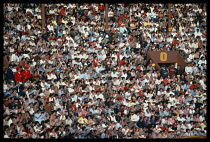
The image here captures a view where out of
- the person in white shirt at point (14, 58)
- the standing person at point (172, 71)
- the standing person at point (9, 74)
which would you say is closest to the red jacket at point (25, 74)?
the standing person at point (9, 74)

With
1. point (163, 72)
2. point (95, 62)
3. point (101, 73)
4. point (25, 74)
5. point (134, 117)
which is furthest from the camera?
point (163, 72)

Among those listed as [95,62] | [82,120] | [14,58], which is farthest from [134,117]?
[14,58]

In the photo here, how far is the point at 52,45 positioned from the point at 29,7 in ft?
6.79

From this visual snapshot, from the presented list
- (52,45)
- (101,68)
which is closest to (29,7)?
(52,45)

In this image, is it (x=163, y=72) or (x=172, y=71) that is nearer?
(x=163, y=72)

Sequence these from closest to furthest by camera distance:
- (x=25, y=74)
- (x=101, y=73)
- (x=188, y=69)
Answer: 1. (x=25, y=74)
2. (x=101, y=73)
3. (x=188, y=69)

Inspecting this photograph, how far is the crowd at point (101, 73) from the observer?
971 cm

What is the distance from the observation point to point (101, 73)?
1148 cm

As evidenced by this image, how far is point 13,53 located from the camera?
1124 cm

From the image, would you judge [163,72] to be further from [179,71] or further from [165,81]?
[179,71]

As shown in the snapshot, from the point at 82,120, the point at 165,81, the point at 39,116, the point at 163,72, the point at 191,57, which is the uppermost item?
the point at 191,57

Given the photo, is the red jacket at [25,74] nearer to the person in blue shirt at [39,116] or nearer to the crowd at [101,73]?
the crowd at [101,73]

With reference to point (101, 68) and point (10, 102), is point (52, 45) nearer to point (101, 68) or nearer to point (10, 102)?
point (101, 68)

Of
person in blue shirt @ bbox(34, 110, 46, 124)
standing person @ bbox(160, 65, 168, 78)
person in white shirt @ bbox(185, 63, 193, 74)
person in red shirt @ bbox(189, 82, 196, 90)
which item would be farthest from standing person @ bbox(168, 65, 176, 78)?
person in blue shirt @ bbox(34, 110, 46, 124)
